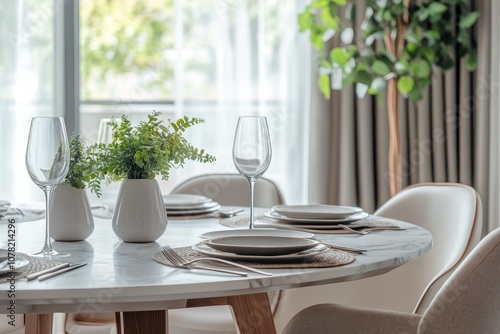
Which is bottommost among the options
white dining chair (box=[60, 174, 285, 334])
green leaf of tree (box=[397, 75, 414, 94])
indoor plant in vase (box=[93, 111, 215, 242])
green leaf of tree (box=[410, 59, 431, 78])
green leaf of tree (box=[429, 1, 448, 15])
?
white dining chair (box=[60, 174, 285, 334])

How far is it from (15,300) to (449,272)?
Result: 107cm

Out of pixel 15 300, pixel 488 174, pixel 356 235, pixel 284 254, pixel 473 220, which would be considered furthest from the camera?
pixel 488 174

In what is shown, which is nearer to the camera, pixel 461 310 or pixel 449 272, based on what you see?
pixel 461 310

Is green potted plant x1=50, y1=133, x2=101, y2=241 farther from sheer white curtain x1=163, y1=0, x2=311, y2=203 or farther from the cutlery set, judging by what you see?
sheer white curtain x1=163, y1=0, x2=311, y2=203

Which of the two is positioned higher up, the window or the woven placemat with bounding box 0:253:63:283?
the window

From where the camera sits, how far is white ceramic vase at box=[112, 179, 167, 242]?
4.94ft

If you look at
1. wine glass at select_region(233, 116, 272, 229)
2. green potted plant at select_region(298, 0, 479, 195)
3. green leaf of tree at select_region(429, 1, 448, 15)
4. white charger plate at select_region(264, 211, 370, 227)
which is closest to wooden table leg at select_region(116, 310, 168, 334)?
wine glass at select_region(233, 116, 272, 229)

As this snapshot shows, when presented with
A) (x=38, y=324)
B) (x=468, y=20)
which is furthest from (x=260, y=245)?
(x=468, y=20)

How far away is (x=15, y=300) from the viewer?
1.08 metres

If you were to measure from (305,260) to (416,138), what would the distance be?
2.37 m

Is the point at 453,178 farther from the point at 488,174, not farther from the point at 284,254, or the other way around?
the point at 284,254

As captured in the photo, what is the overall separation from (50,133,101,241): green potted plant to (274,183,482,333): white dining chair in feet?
2.82

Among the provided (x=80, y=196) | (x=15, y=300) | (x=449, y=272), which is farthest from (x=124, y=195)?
(x=449, y=272)

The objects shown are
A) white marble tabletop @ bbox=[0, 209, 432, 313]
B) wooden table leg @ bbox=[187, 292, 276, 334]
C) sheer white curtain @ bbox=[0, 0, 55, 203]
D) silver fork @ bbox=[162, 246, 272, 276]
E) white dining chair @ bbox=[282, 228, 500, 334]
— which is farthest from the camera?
sheer white curtain @ bbox=[0, 0, 55, 203]
